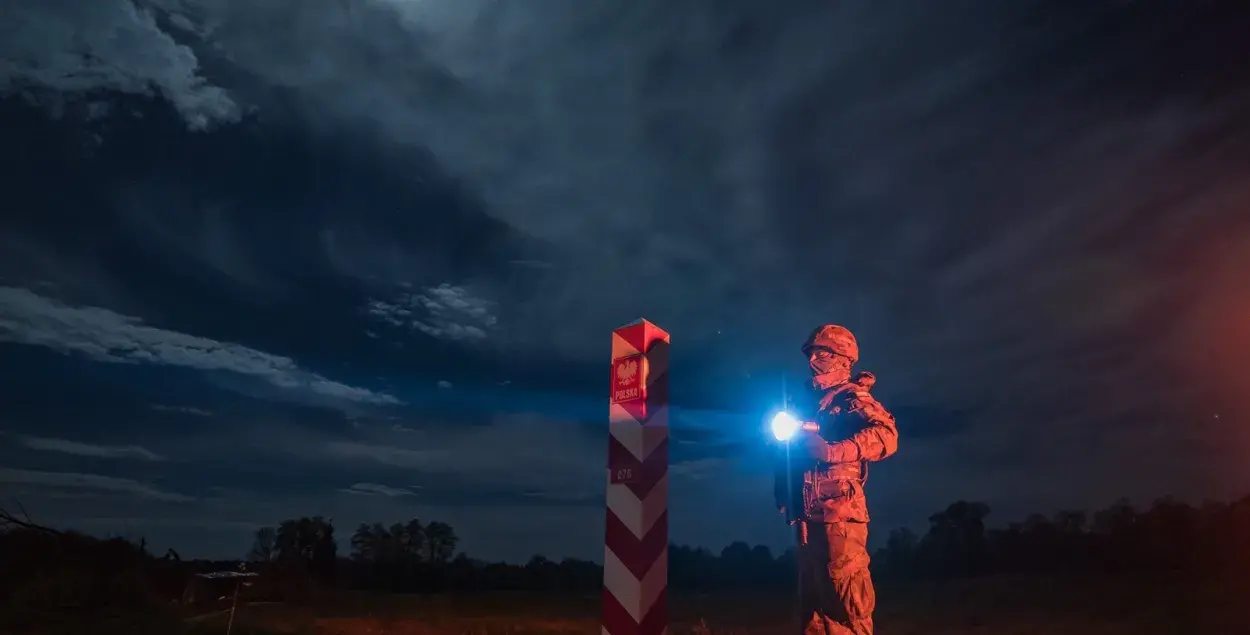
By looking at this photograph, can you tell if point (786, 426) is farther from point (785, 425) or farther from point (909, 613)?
point (909, 613)

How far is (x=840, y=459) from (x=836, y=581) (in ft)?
3.05

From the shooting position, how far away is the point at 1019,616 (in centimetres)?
1569

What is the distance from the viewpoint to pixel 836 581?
5348 mm

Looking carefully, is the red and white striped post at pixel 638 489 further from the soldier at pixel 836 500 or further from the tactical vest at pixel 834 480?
the tactical vest at pixel 834 480

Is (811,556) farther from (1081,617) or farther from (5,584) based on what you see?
(1081,617)

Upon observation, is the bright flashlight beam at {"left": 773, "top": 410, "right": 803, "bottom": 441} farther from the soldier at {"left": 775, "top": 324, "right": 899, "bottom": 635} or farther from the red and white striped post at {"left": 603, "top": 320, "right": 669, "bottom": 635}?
the red and white striped post at {"left": 603, "top": 320, "right": 669, "bottom": 635}

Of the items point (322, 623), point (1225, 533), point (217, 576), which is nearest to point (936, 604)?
point (1225, 533)

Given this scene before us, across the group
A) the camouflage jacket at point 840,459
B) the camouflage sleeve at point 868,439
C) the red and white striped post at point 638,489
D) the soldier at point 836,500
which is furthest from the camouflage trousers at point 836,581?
the red and white striped post at point 638,489

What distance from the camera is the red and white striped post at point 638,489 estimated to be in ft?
12.5

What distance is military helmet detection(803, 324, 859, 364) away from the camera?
6055 millimetres

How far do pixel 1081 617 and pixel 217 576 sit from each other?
53.9 ft

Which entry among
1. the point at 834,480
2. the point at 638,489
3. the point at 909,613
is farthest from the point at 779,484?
the point at 909,613

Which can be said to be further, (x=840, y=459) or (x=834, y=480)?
A: (x=834, y=480)

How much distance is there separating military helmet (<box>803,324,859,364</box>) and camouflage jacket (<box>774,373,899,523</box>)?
26cm
